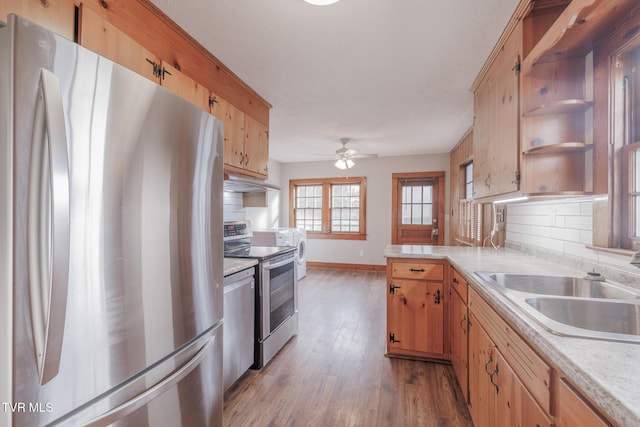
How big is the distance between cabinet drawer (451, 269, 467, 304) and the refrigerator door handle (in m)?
1.95

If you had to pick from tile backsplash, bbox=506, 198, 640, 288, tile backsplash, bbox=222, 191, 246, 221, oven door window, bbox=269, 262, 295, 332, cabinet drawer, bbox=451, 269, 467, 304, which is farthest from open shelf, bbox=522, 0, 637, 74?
tile backsplash, bbox=222, 191, 246, 221

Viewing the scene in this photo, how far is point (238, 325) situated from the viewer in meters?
2.06

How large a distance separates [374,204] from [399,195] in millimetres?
541

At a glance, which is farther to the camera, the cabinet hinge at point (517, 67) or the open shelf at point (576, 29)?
the cabinet hinge at point (517, 67)

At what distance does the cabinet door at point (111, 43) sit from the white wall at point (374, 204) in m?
4.88

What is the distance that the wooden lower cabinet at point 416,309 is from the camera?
236 centimetres

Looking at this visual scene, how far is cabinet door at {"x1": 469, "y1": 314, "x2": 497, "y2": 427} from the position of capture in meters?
1.32

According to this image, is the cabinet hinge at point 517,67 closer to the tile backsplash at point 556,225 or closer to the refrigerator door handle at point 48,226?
the tile backsplash at point 556,225

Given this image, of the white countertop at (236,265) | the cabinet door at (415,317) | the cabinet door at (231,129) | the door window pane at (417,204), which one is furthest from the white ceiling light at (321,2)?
the door window pane at (417,204)

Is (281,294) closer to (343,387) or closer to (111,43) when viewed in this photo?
(343,387)

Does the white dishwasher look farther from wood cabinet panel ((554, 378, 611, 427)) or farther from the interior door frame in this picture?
the interior door frame

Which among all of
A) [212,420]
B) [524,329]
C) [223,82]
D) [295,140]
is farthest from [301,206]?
[524,329]

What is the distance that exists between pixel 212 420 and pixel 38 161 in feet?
4.13

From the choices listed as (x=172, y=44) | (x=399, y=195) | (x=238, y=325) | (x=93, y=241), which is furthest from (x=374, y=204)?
(x=93, y=241)
